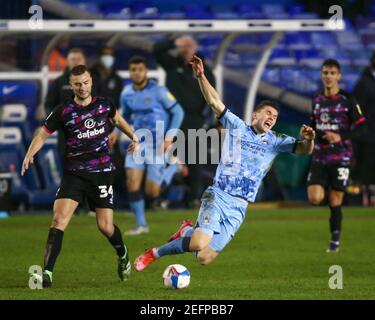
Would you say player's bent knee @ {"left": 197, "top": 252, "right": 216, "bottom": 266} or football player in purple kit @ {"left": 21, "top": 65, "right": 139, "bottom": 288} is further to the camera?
football player in purple kit @ {"left": 21, "top": 65, "right": 139, "bottom": 288}

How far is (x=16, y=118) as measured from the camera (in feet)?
75.0

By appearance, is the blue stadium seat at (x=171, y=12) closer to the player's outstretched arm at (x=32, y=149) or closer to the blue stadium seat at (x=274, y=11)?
the blue stadium seat at (x=274, y=11)

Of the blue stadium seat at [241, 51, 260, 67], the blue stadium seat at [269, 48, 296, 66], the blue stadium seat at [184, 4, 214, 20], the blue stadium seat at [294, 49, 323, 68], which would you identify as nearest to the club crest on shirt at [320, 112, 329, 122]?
the blue stadium seat at [241, 51, 260, 67]

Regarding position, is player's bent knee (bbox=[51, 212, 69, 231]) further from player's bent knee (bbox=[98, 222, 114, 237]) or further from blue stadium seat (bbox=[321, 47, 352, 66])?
blue stadium seat (bbox=[321, 47, 352, 66])

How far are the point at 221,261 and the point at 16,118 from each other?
28.4 ft

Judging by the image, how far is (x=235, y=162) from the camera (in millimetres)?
12445

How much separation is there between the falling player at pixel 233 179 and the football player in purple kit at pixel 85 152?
82 cm

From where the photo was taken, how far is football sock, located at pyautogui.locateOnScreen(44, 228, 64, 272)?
1234 centimetres

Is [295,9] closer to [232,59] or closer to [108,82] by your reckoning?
[232,59]

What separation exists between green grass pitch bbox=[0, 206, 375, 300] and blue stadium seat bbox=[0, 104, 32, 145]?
1815 millimetres

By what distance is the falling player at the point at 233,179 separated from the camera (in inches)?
485

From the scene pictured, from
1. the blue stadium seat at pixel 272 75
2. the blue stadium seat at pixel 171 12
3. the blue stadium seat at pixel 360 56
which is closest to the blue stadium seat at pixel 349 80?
the blue stadium seat at pixel 360 56

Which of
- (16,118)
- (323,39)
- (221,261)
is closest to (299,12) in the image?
(323,39)

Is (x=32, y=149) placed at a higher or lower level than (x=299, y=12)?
lower
